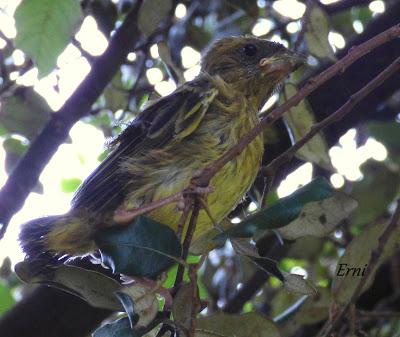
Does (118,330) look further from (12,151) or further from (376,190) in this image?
(376,190)

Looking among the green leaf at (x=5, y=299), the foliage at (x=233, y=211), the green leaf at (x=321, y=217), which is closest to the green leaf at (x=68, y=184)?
the foliage at (x=233, y=211)

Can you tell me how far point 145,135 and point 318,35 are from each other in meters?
0.56

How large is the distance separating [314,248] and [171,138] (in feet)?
3.23

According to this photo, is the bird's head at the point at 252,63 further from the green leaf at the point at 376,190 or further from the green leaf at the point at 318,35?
the green leaf at the point at 376,190

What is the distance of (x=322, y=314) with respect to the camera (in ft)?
7.92

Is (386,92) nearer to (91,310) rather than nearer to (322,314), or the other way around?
(322,314)

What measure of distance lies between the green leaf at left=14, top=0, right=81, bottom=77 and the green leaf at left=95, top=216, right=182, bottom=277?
60 centimetres

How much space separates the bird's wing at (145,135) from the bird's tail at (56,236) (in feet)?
0.20

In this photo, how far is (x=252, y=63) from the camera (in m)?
2.68

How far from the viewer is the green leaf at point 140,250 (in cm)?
169

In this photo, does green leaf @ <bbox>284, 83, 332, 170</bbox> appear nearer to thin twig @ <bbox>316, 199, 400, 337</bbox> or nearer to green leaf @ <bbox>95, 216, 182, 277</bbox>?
thin twig @ <bbox>316, 199, 400, 337</bbox>

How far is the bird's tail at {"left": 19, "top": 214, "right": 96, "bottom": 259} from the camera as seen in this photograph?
81.1 inches

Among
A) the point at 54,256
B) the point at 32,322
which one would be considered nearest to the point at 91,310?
the point at 32,322

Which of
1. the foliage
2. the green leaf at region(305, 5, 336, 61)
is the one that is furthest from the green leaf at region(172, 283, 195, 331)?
the green leaf at region(305, 5, 336, 61)
